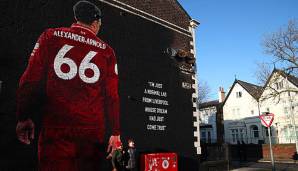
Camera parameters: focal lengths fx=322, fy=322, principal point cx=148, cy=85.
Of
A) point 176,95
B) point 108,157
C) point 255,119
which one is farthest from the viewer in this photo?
point 255,119

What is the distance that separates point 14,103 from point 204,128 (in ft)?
155

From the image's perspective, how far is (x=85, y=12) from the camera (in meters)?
11.9

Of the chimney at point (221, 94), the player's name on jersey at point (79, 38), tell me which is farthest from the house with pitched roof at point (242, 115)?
the player's name on jersey at point (79, 38)

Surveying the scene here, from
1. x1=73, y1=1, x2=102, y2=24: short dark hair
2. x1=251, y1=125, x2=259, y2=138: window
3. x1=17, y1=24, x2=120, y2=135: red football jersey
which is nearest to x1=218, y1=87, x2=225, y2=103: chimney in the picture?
x1=251, y1=125, x2=259, y2=138: window

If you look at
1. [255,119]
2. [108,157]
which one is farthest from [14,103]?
[255,119]

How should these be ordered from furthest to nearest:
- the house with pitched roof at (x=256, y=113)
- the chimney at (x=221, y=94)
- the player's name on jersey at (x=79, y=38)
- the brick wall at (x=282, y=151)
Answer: the chimney at (x=221, y=94) < the house with pitched roof at (x=256, y=113) < the brick wall at (x=282, y=151) < the player's name on jersey at (x=79, y=38)

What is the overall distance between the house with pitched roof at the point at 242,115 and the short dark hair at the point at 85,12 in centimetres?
3740

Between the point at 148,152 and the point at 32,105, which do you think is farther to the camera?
the point at 148,152

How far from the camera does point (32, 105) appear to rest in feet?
32.0

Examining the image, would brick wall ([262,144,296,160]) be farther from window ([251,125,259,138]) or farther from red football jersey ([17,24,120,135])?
red football jersey ([17,24,120,135])

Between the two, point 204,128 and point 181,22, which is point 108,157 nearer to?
point 181,22

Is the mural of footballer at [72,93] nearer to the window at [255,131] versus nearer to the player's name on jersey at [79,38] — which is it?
the player's name on jersey at [79,38]

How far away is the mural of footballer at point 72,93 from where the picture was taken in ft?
32.4

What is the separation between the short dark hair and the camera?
11.7m
